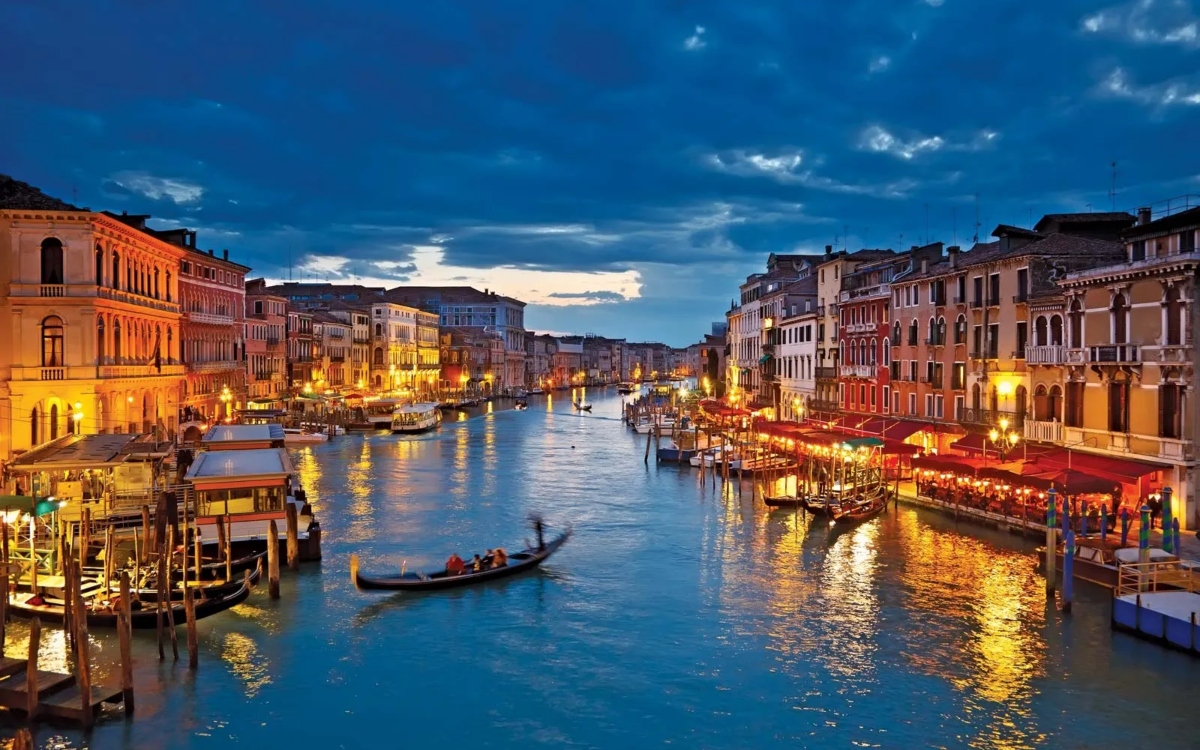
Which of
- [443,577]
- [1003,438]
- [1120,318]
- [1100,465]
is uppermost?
[1120,318]

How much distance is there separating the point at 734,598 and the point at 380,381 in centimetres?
7103

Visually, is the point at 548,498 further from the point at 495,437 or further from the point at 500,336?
the point at 500,336

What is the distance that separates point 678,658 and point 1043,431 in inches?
636

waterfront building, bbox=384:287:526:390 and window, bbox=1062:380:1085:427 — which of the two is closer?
window, bbox=1062:380:1085:427

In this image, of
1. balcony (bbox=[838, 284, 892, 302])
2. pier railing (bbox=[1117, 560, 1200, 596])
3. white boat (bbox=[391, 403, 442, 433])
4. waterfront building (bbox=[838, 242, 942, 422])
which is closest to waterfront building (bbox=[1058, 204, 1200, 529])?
pier railing (bbox=[1117, 560, 1200, 596])

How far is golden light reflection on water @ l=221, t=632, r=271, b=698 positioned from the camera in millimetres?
14812

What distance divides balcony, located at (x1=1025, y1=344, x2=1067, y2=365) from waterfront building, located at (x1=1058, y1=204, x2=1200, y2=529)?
38 cm

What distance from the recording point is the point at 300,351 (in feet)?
222

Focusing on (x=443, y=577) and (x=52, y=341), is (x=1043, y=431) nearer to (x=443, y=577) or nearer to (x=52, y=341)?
(x=443, y=577)

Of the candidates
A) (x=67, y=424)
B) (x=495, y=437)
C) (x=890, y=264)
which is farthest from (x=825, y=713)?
(x=495, y=437)

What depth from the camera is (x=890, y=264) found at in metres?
40.3

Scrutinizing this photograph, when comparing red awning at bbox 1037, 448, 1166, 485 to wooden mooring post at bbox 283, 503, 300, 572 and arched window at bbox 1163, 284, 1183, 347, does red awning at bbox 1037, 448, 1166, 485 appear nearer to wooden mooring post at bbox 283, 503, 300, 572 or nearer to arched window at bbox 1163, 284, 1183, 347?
arched window at bbox 1163, 284, 1183, 347

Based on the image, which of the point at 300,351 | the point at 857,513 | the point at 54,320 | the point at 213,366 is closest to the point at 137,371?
the point at 54,320

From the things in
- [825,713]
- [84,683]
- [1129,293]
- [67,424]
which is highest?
[1129,293]
